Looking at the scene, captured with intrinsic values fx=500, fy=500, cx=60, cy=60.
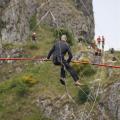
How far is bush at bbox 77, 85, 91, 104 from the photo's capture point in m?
39.0

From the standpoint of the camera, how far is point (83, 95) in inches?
1549

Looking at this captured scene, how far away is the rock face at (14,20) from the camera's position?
57656 millimetres

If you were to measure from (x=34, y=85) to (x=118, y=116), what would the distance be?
10025 mm

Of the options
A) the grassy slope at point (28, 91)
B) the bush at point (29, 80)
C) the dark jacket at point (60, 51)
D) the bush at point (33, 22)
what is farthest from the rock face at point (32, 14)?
the dark jacket at point (60, 51)

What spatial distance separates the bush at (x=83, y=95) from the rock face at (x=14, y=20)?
1868 centimetres

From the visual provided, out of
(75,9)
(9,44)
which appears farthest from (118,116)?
(75,9)

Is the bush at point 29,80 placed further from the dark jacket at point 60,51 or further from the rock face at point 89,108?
the dark jacket at point 60,51

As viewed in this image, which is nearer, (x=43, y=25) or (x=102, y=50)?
(x=102, y=50)

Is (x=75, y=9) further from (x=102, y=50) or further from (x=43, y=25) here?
(x=102, y=50)

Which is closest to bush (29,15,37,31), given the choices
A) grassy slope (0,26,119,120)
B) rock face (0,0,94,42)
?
rock face (0,0,94,42)

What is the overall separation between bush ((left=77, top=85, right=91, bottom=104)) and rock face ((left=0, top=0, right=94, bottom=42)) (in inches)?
726

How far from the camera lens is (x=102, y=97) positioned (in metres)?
38.9

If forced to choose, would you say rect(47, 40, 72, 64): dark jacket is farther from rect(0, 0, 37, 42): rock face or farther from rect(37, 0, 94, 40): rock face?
rect(37, 0, 94, 40): rock face

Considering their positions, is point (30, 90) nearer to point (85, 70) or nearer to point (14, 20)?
point (85, 70)
